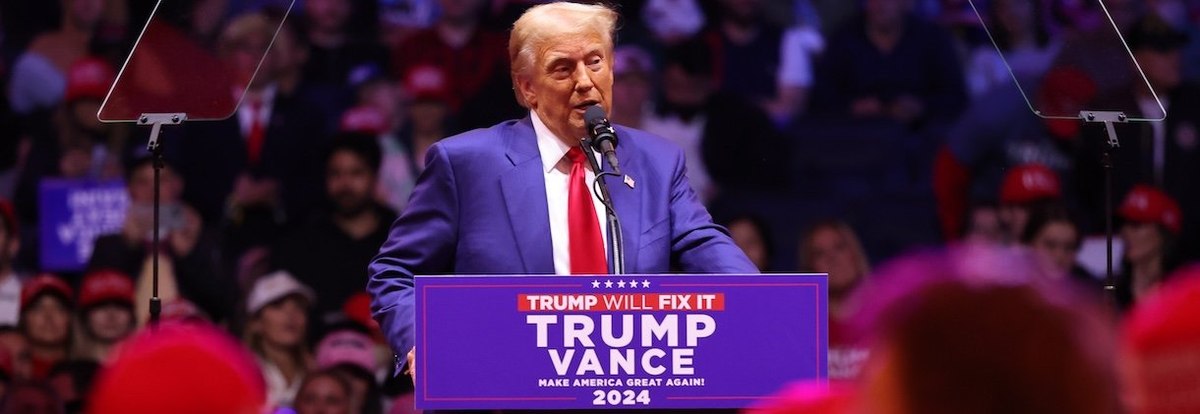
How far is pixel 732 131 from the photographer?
24.9 feet

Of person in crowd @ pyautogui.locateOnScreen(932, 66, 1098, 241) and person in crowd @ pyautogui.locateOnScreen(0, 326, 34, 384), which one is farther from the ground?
person in crowd @ pyautogui.locateOnScreen(932, 66, 1098, 241)

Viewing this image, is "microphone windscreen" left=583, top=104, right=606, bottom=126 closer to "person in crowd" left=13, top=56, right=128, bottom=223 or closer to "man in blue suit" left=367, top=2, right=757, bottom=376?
"man in blue suit" left=367, top=2, right=757, bottom=376

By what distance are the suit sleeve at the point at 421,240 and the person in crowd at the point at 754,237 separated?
3.35 metres

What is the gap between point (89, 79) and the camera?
7.79 meters

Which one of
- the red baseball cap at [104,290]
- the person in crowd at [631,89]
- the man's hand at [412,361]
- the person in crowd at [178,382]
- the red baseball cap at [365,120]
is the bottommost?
the person in crowd at [178,382]

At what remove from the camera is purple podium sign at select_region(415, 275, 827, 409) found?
3176 mm

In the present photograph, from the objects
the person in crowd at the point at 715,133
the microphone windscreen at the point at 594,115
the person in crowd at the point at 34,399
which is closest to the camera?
the microphone windscreen at the point at 594,115

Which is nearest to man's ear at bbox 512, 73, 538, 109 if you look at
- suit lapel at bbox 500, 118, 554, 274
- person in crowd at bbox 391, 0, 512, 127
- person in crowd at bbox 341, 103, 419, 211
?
suit lapel at bbox 500, 118, 554, 274

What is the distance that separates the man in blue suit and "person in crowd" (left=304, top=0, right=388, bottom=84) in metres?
4.23

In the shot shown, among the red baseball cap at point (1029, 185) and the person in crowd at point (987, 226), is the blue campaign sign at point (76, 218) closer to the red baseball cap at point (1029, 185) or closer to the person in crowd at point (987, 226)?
the person in crowd at point (987, 226)

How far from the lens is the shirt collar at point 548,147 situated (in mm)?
3783

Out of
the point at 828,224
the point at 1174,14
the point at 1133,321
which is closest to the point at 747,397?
the point at 1133,321

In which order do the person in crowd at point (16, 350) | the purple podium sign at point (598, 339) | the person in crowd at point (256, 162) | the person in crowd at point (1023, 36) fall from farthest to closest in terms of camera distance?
the person in crowd at point (256, 162) < the person in crowd at point (16, 350) < the person in crowd at point (1023, 36) < the purple podium sign at point (598, 339)

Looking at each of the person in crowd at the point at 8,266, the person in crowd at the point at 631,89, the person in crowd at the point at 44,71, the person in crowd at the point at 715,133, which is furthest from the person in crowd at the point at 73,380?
the person in crowd at the point at 715,133
